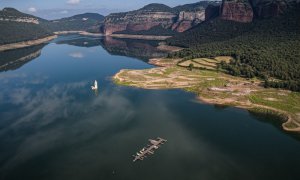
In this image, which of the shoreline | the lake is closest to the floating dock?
the lake

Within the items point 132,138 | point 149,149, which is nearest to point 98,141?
point 132,138

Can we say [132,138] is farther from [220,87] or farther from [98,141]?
[220,87]

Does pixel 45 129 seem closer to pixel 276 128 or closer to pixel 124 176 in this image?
pixel 124 176

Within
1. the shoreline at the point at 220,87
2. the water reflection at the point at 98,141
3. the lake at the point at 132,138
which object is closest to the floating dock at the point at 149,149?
the lake at the point at 132,138

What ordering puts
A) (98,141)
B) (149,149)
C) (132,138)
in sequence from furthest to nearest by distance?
(132,138)
(98,141)
(149,149)

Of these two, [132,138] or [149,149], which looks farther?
[132,138]

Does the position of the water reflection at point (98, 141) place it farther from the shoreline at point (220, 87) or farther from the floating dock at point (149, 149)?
the shoreline at point (220, 87)

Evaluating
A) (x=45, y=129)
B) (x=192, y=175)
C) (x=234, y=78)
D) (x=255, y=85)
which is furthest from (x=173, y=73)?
Result: (x=192, y=175)
